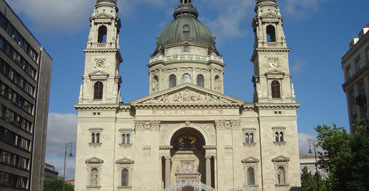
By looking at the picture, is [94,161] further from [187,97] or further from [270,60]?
[270,60]

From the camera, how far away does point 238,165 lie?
48594 mm

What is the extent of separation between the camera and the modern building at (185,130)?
159 ft

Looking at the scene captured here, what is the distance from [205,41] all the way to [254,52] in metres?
12.1

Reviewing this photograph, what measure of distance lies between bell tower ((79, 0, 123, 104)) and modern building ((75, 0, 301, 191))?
122mm

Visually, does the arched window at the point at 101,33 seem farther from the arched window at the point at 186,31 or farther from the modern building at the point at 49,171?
the modern building at the point at 49,171

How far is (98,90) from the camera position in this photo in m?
52.2

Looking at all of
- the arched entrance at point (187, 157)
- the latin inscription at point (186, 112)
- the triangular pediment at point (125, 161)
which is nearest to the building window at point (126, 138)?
the triangular pediment at point (125, 161)

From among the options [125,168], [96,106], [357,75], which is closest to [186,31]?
[96,106]

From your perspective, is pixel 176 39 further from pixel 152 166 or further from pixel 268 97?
pixel 152 166

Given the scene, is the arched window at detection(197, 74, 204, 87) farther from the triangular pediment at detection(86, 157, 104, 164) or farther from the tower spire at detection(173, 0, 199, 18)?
the triangular pediment at detection(86, 157, 104, 164)

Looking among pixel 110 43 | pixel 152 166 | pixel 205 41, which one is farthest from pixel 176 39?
pixel 152 166

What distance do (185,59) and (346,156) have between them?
35.2 m

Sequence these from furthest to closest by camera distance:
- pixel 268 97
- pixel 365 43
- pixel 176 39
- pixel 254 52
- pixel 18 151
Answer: pixel 176 39 → pixel 254 52 → pixel 268 97 → pixel 18 151 → pixel 365 43

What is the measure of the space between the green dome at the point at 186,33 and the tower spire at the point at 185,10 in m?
2.25
